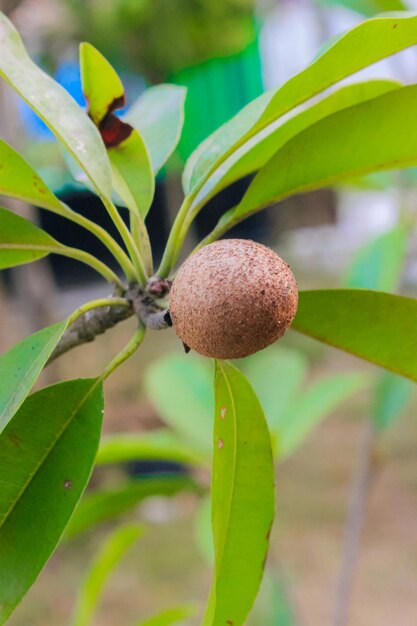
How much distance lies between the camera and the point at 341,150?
0.50 metres

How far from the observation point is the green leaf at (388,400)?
3.88 feet

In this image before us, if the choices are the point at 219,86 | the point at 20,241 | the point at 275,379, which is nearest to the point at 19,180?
the point at 20,241

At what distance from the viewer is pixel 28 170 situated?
0.45 meters

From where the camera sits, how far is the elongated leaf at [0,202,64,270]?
46 cm

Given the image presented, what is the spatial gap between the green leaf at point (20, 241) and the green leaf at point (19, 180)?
0.6 inches

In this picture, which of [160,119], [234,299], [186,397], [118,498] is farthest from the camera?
[186,397]

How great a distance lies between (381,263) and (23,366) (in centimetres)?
90

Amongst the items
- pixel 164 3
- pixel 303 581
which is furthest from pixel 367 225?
pixel 303 581

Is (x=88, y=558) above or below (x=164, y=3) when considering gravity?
below

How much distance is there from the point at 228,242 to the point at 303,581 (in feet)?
6.55

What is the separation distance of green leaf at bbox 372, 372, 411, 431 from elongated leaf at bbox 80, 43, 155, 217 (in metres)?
0.78

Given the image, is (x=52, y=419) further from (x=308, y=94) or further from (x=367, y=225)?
(x=367, y=225)

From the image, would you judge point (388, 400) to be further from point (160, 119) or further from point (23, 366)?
point (23, 366)

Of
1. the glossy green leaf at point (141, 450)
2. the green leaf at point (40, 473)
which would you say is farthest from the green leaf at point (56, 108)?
the glossy green leaf at point (141, 450)
